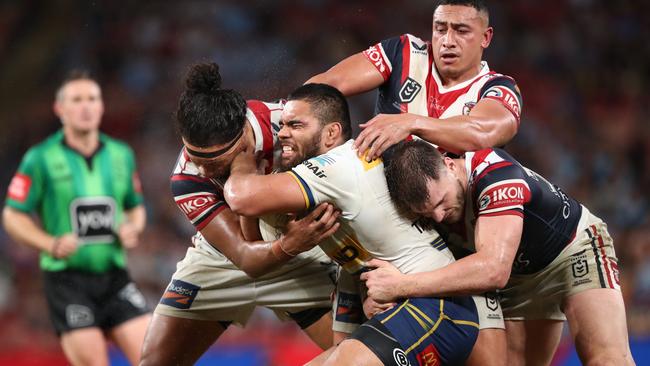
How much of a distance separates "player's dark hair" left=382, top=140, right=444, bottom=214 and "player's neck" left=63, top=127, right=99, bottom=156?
11.9 feet

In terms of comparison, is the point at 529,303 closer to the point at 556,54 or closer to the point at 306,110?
the point at 306,110

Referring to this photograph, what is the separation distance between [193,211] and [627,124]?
6950 millimetres

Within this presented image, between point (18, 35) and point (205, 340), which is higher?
point (18, 35)

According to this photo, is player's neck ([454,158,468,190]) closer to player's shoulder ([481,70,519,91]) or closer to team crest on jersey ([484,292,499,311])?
team crest on jersey ([484,292,499,311])

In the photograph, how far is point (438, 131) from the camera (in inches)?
173

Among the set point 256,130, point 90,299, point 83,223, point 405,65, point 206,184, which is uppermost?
point 405,65

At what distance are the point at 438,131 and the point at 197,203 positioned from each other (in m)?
1.25

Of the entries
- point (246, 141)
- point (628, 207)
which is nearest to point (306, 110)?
point (246, 141)

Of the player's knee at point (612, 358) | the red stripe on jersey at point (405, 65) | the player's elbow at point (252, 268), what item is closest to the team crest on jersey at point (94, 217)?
the player's elbow at point (252, 268)

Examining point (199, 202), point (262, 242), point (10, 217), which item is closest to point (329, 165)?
point (262, 242)

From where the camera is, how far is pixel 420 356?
413cm

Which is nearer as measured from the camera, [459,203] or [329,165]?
[329,165]

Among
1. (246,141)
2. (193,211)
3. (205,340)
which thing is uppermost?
(246,141)

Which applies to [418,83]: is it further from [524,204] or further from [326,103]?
[524,204]
